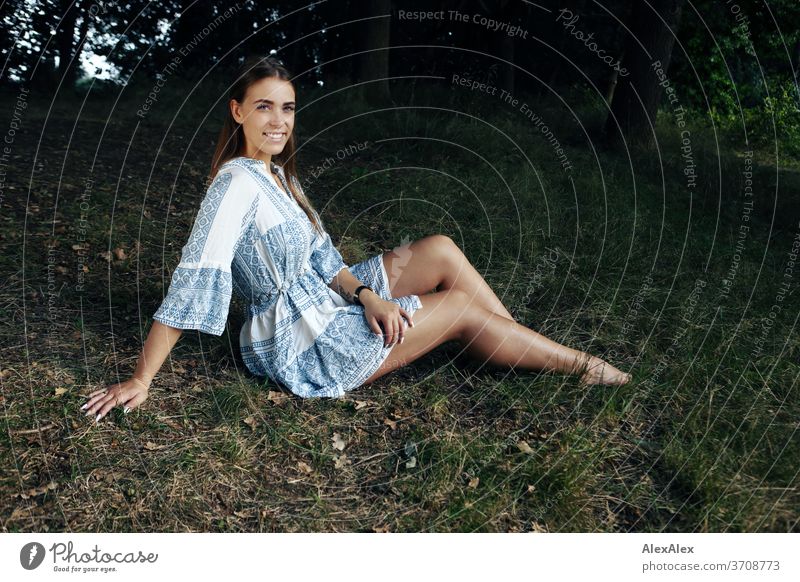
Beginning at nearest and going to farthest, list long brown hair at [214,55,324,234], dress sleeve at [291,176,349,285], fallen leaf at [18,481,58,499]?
1. fallen leaf at [18,481,58,499]
2. long brown hair at [214,55,324,234]
3. dress sleeve at [291,176,349,285]

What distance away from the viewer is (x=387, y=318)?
2654mm

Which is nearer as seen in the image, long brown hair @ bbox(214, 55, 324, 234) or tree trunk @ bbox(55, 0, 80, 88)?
long brown hair @ bbox(214, 55, 324, 234)

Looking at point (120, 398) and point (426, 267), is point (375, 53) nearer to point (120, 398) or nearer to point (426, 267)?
point (426, 267)

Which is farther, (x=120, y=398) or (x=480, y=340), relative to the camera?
(x=480, y=340)

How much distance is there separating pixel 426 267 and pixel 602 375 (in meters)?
0.85

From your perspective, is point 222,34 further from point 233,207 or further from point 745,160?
point 233,207

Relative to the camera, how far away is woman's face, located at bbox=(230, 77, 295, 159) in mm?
2588

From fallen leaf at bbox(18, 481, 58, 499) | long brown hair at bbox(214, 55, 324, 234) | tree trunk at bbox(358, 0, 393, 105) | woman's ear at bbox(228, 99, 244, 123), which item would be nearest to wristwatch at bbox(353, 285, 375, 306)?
long brown hair at bbox(214, 55, 324, 234)

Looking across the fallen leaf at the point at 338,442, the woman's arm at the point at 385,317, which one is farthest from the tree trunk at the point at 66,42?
the fallen leaf at the point at 338,442

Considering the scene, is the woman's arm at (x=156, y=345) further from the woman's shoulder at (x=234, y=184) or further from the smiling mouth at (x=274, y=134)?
the smiling mouth at (x=274, y=134)

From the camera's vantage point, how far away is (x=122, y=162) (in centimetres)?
508
